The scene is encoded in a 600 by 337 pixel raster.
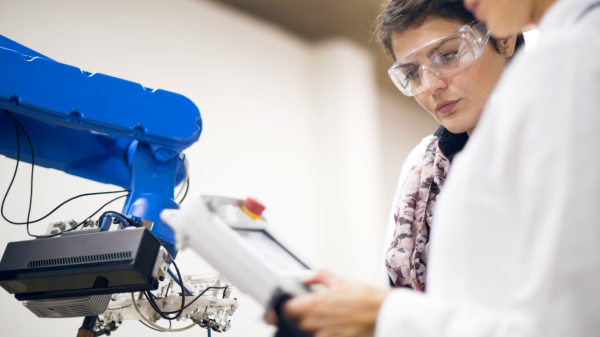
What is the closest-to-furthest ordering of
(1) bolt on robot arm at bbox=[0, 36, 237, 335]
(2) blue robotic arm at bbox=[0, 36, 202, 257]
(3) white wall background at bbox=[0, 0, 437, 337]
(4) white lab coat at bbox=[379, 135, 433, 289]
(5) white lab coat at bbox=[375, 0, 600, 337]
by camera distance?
(5) white lab coat at bbox=[375, 0, 600, 337]
(1) bolt on robot arm at bbox=[0, 36, 237, 335]
(2) blue robotic arm at bbox=[0, 36, 202, 257]
(4) white lab coat at bbox=[379, 135, 433, 289]
(3) white wall background at bbox=[0, 0, 437, 337]

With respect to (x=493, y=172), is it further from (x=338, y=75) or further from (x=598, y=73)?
(x=338, y=75)

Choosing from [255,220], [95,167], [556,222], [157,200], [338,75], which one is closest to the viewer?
[556,222]

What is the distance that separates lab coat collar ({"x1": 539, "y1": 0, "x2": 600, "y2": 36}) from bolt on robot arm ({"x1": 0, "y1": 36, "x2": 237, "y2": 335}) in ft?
Answer: 2.32

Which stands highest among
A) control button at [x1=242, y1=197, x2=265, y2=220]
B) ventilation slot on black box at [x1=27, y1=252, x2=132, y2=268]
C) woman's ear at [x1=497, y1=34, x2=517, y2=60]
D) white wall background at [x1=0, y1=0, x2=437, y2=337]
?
woman's ear at [x1=497, y1=34, x2=517, y2=60]

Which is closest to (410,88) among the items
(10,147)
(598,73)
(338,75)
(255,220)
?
(255,220)

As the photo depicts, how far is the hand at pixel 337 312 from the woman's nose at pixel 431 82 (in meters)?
0.76

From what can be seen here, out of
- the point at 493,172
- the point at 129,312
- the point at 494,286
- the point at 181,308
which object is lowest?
the point at 129,312

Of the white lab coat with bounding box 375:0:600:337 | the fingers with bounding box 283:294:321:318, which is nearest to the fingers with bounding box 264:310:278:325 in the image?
the fingers with bounding box 283:294:321:318

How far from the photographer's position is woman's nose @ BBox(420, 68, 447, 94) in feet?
3.93

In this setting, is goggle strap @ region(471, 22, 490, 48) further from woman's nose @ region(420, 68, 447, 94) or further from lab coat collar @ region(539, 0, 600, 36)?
lab coat collar @ region(539, 0, 600, 36)

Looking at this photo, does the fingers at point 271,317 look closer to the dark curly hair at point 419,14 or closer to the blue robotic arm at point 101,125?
the blue robotic arm at point 101,125

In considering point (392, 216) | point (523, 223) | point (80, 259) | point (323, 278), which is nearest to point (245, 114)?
point (392, 216)

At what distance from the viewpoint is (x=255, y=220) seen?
777mm

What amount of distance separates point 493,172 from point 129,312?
0.88 m
